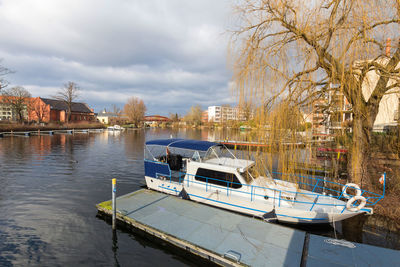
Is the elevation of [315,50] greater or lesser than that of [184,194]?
greater

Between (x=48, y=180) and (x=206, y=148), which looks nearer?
(x=206, y=148)

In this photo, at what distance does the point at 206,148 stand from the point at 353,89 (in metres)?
7.10

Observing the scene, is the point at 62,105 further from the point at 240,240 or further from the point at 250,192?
the point at 240,240

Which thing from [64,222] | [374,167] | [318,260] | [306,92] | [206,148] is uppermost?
[306,92]

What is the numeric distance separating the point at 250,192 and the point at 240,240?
279cm

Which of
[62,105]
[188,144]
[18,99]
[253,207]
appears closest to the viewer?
[253,207]

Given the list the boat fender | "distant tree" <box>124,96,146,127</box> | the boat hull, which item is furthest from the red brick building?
the boat hull

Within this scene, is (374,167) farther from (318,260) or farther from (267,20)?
(267,20)

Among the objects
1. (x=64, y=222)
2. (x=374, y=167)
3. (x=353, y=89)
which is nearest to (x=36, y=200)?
(x=64, y=222)

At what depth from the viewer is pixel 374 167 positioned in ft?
48.2

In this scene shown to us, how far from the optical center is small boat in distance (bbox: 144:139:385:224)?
8.19 metres

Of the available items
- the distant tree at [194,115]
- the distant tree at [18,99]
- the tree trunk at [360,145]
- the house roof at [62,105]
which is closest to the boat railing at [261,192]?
the tree trunk at [360,145]

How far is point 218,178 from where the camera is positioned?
390 inches

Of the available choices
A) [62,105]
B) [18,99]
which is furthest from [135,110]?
[18,99]
